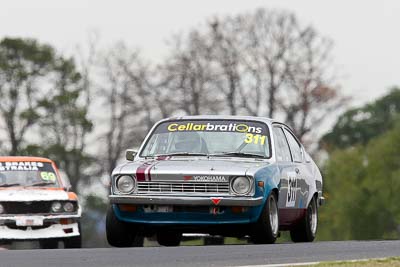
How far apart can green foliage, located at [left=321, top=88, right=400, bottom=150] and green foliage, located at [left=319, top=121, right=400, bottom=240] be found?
23.9m

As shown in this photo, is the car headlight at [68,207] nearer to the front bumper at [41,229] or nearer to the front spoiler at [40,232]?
the front bumper at [41,229]

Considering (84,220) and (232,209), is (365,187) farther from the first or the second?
(232,209)

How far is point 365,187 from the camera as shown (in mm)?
70125

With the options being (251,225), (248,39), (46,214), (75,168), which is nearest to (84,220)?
(75,168)

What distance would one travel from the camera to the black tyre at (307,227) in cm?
1859

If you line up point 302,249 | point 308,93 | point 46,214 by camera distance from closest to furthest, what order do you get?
point 302,249 → point 46,214 → point 308,93

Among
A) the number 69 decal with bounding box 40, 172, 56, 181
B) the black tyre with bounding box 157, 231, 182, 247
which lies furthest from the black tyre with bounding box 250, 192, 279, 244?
the number 69 decal with bounding box 40, 172, 56, 181

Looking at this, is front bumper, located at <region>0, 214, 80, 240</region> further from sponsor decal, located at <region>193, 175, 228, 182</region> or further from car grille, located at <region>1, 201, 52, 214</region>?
sponsor decal, located at <region>193, 175, 228, 182</region>

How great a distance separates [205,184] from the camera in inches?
650

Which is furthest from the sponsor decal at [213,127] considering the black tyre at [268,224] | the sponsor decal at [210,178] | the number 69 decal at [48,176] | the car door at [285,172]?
the number 69 decal at [48,176]

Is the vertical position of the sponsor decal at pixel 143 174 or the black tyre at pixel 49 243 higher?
the sponsor decal at pixel 143 174

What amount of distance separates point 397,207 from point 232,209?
51897 mm

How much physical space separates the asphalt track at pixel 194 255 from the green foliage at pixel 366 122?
263 ft

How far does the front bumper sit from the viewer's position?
72.6 feet
